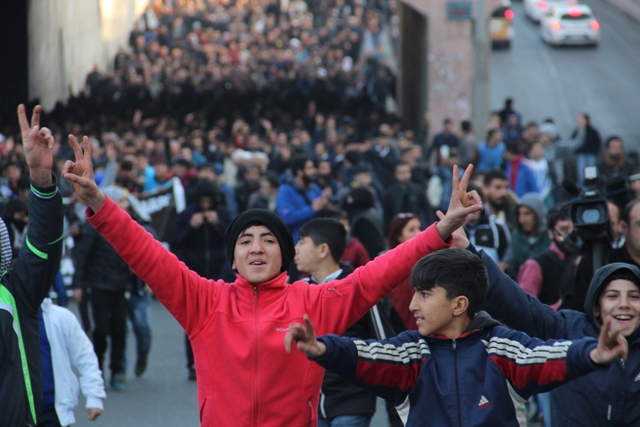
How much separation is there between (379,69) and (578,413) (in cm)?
2485

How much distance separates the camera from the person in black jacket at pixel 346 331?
19.9ft

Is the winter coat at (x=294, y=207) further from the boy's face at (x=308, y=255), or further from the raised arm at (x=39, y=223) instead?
the raised arm at (x=39, y=223)

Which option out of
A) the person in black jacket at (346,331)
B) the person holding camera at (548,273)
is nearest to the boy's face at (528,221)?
the person holding camera at (548,273)

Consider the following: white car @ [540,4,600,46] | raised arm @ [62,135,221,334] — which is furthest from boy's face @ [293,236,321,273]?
white car @ [540,4,600,46]

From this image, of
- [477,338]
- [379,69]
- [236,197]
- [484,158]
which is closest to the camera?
[477,338]

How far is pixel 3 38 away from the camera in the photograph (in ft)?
80.4

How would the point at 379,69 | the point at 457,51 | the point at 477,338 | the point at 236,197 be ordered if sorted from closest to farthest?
the point at 477,338
the point at 236,197
the point at 457,51
the point at 379,69

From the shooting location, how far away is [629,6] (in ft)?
155

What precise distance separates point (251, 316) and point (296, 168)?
787 centimetres


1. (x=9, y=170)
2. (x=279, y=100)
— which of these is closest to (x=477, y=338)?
(x=9, y=170)

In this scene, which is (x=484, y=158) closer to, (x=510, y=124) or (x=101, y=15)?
(x=510, y=124)

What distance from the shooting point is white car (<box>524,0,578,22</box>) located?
43.3 metres

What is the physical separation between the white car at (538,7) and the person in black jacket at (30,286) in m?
40.1

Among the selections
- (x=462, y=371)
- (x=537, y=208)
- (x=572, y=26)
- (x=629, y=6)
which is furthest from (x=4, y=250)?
(x=629, y=6)
